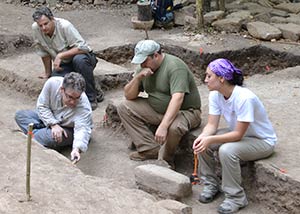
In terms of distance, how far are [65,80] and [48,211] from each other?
186 centimetres

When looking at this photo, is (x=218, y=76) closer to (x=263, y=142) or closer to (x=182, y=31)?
(x=263, y=142)

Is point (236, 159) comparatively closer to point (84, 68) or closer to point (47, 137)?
point (47, 137)

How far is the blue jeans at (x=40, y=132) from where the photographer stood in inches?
205

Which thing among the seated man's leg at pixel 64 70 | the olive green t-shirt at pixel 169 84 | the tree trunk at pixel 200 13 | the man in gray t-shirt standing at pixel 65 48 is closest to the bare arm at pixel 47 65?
the man in gray t-shirt standing at pixel 65 48

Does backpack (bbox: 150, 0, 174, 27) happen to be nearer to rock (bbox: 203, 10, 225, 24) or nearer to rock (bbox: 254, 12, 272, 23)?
rock (bbox: 203, 10, 225, 24)

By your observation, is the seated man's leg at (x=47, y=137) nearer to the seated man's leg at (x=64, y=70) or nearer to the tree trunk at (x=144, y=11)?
the seated man's leg at (x=64, y=70)

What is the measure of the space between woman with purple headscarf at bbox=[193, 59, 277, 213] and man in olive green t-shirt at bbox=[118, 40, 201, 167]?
0.52 meters

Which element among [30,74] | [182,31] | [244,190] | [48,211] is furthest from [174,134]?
[182,31]

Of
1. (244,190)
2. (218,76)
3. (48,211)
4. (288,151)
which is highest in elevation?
(218,76)

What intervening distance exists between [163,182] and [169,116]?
27.7 inches

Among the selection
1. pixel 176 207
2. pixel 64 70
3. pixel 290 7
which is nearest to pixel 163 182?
pixel 176 207

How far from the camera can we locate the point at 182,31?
913cm

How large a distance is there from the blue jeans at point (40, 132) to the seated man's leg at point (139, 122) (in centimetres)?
54

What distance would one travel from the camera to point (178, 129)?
4.93 m
